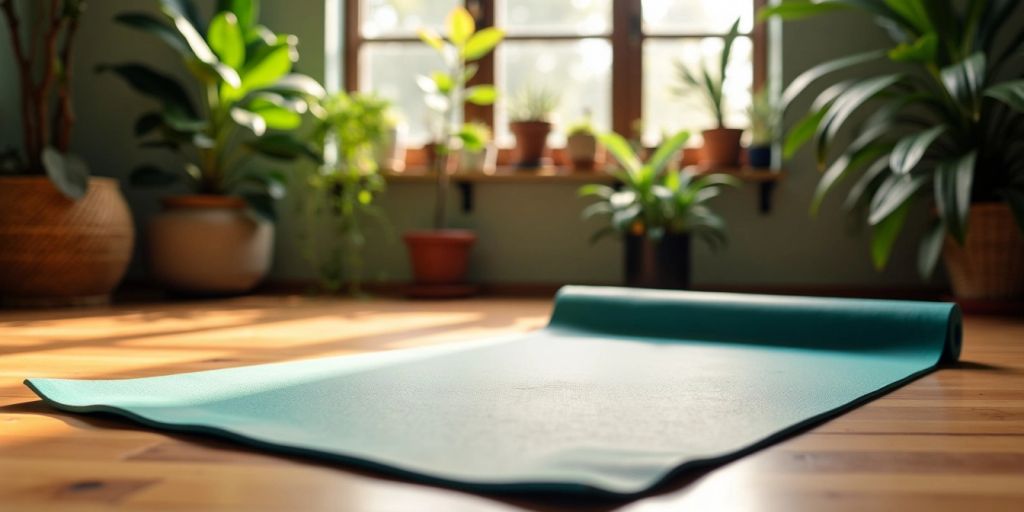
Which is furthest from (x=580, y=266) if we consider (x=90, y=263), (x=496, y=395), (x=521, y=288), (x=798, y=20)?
(x=496, y=395)

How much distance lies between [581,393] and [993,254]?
2125 mm

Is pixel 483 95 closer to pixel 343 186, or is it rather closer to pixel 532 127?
pixel 532 127

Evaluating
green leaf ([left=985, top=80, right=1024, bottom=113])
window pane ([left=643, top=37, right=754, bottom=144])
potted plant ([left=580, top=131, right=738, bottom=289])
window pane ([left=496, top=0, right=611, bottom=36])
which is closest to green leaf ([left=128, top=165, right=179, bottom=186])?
window pane ([left=496, top=0, right=611, bottom=36])

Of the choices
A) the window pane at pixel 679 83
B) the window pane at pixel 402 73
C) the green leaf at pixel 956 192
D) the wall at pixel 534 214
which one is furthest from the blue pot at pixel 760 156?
the window pane at pixel 402 73

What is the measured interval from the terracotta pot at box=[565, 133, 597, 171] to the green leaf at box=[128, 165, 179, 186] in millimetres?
1616

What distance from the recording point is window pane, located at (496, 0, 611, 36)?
3916 millimetres

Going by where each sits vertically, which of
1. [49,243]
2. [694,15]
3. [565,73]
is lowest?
[49,243]

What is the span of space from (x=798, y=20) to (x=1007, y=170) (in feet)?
3.60

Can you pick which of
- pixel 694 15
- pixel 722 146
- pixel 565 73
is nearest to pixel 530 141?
pixel 565 73

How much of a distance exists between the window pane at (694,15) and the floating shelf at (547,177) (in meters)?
0.61

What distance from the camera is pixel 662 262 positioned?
3.28 metres

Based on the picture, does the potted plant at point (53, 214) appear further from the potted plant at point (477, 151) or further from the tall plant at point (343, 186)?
the potted plant at point (477, 151)

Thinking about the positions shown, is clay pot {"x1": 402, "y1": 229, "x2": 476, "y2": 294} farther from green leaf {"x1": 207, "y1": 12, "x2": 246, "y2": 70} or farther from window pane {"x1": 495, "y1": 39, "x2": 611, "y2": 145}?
green leaf {"x1": 207, "y1": 12, "x2": 246, "y2": 70}

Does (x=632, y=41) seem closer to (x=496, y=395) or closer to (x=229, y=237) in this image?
(x=229, y=237)
